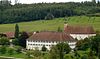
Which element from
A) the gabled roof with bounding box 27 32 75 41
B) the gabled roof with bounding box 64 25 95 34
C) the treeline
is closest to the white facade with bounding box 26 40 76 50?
the gabled roof with bounding box 27 32 75 41

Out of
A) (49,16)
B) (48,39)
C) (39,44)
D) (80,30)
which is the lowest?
(49,16)

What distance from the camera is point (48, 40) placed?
7812cm

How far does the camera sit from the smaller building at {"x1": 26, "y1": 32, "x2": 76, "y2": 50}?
77188mm

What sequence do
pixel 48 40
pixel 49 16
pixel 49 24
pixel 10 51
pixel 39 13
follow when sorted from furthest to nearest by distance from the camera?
pixel 39 13 → pixel 49 16 → pixel 49 24 → pixel 48 40 → pixel 10 51

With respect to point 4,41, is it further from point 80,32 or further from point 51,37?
point 80,32

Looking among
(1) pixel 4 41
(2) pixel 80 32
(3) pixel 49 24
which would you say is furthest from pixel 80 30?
(3) pixel 49 24

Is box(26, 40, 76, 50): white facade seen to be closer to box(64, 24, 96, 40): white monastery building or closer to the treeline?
box(64, 24, 96, 40): white monastery building

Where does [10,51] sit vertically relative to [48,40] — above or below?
below

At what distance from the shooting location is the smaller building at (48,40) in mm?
77188

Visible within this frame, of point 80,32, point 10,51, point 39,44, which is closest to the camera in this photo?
point 10,51

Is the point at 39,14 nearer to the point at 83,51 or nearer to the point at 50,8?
the point at 50,8

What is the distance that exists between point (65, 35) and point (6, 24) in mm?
46260

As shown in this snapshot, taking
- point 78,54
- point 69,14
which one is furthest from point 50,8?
point 78,54

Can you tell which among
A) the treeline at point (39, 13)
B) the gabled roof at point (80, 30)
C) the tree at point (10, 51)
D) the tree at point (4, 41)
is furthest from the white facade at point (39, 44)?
the treeline at point (39, 13)
